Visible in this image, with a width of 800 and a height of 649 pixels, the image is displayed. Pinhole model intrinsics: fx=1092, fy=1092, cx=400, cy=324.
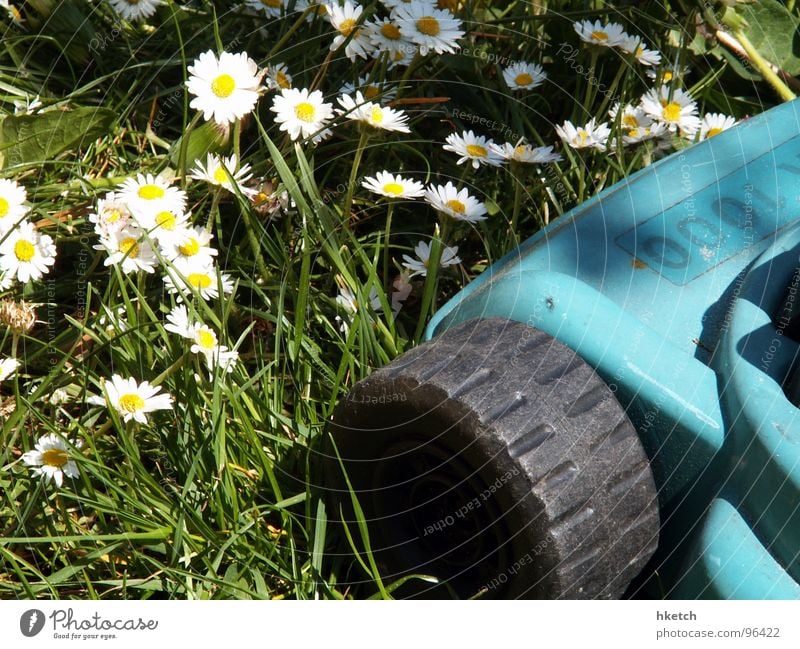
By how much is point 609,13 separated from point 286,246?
0.91m

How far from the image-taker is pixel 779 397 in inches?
51.3

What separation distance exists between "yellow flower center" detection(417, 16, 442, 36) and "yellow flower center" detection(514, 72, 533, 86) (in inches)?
12.9

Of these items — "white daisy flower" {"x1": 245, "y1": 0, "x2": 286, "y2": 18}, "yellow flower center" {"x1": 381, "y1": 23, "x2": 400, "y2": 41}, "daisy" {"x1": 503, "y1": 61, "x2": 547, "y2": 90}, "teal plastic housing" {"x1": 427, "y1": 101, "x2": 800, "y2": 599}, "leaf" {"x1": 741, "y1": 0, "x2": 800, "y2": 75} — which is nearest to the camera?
"teal plastic housing" {"x1": 427, "y1": 101, "x2": 800, "y2": 599}

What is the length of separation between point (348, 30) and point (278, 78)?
151 millimetres

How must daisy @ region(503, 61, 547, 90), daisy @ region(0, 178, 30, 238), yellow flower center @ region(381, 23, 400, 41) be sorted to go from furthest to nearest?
1. daisy @ region(503, 61, 547, 90)
2. yellow flower center @ region(381, 23, 400, 41)
3. daisy @ region(0, 178, 30, 238)

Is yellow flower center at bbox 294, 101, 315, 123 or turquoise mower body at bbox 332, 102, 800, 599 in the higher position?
yellow flower center at bbox 294, 101, 315, 123

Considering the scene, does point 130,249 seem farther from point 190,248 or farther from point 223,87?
point 223,87

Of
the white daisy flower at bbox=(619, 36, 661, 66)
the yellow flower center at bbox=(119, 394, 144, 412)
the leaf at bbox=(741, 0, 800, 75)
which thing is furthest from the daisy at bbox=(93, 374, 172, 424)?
the leaf at bbox=(741, 0, 800, 75)

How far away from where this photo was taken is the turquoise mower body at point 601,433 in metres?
1.29

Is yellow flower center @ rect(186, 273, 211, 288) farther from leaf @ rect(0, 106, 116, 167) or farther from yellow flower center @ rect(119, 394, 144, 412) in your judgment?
leaf @ rect(0, 106, 116, 167)

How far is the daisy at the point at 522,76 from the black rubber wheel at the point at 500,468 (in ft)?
2.85

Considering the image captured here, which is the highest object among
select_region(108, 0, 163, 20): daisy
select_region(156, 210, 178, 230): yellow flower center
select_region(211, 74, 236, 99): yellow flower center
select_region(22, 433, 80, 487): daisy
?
select_region(108, 0, 163, 20): daisy

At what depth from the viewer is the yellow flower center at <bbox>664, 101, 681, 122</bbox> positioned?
207 cm

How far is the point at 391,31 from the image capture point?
1.90 m
